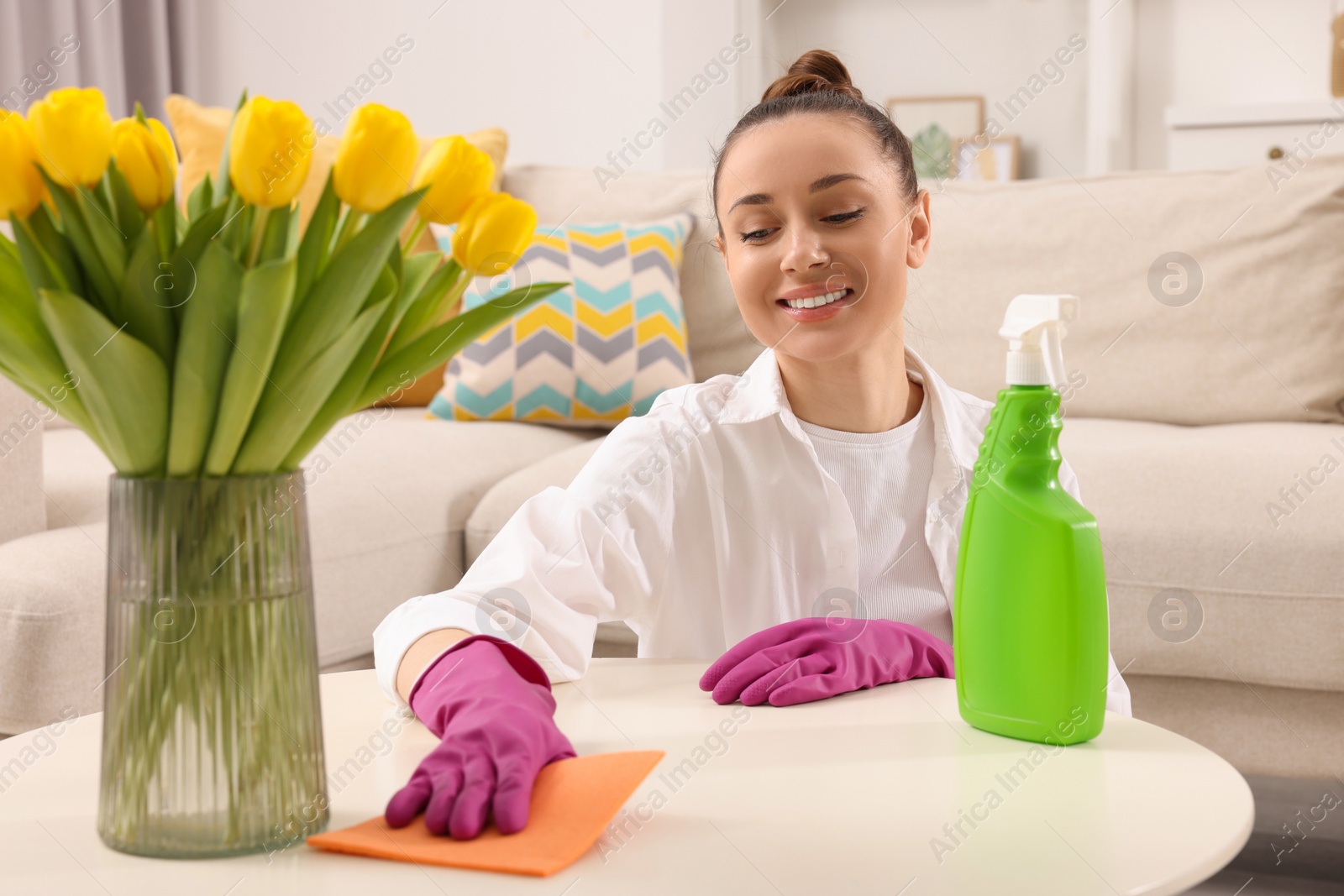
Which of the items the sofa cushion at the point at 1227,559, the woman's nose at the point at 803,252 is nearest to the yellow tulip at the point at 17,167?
the woman's nose at the point at 803,252

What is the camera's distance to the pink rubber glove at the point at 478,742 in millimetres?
541

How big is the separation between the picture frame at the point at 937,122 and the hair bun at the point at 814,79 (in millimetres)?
2322

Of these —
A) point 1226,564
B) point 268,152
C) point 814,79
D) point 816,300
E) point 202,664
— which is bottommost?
point 1226,564

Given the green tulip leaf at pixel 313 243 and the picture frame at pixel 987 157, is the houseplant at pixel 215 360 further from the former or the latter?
the picture frame at pixel 987 157

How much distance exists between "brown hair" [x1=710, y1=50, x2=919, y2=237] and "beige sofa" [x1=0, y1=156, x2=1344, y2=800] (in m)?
0.52

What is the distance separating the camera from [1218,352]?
1859 millimetres

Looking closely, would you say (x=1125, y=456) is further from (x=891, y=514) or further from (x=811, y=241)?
(x=811, y=241)

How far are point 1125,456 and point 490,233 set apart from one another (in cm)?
119

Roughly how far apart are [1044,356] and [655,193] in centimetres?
165

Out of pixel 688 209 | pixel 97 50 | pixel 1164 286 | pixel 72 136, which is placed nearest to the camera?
pixel 72 136

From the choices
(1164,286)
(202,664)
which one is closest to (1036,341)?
(202,664)

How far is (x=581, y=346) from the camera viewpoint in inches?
79.6

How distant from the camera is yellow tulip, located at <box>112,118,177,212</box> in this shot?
0.47 meters

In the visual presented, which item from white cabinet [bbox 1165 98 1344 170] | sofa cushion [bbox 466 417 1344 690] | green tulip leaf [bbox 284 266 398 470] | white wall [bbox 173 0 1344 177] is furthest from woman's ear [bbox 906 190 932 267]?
white wall [bbox 173 0 1344 177]
